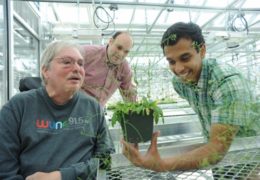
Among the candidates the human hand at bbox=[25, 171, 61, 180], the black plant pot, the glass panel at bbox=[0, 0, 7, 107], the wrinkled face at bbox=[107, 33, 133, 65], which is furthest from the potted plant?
the glass panel at bbox=[0, 0, 7, 107]

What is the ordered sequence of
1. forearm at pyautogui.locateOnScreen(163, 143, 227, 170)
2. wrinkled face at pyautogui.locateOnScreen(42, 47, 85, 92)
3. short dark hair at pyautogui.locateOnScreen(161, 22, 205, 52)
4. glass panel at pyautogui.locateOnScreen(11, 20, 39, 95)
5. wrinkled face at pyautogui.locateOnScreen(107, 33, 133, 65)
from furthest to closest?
glass panel at pyautogui.locateOnScreen(11, 20, 39, 95) < wrinkled face at pyautogui.locateOnScreen(107, 33, 133, 65) < wrinkled face at pyautogui.locateOnScreen(42, 47, 85, 92) < short dark hair at pyautogui.locateOnScreen(161, 22, 205, 52) < forearm at pyautogui.locateOnScreen(163, 143, 227, 170)

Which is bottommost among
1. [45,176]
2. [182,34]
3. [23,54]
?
[45,176]

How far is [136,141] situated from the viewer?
78 centimetres

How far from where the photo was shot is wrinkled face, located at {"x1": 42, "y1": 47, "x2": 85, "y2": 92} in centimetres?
121

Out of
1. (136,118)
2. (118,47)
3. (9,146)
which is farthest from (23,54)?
(136,118)

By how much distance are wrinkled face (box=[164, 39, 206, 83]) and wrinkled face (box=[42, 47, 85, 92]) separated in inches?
17.3

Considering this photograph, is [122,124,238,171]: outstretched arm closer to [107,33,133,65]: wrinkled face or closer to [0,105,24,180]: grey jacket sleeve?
[0,105,24,180]: grey jacket sleeve

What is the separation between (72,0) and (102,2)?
12.3 inches

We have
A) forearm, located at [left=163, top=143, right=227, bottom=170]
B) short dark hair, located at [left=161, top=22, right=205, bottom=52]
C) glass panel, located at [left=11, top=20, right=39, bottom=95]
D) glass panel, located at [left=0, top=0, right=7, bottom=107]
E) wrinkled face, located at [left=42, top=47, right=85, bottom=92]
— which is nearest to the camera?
forearm, located at [left=163, top=143, right=227, bottom=170]

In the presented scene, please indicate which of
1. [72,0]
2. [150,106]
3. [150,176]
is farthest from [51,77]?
[72,0]

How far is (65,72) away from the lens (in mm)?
1217

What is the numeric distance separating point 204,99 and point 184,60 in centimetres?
18

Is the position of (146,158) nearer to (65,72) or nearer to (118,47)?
(65,72)

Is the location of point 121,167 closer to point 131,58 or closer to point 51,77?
point 131,58
